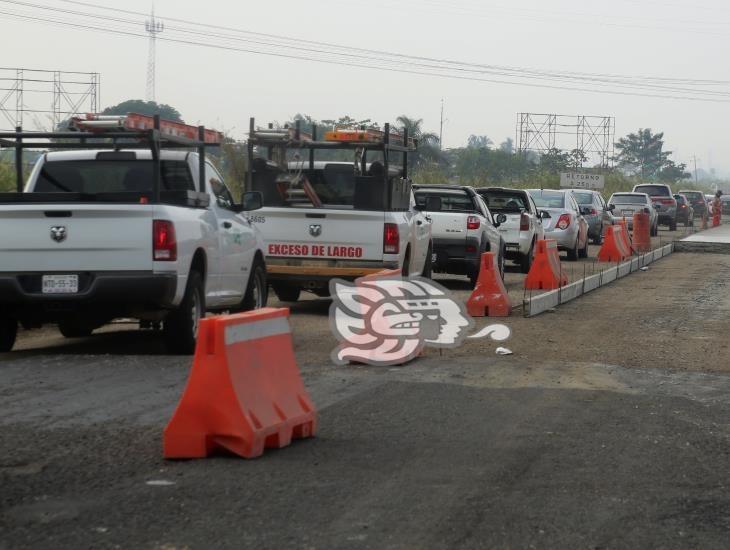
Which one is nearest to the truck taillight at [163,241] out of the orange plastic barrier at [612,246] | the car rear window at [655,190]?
the orange plastic barrier at [612,246]

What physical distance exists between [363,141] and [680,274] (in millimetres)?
11640

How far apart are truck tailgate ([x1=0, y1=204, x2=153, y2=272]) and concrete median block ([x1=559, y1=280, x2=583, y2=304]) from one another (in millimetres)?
8837

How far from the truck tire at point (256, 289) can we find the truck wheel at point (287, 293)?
276 cm

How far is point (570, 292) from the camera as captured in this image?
1964cm

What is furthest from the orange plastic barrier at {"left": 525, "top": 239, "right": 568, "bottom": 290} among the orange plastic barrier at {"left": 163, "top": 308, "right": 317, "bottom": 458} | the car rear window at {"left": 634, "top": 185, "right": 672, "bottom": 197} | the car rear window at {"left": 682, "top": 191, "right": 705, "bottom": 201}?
the car rear window at {"left": 682, "top": 191, "right": 705, "bottom": 201}

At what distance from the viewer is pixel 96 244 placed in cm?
1134

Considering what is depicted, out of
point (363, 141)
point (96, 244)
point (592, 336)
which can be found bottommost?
point (592, 336)

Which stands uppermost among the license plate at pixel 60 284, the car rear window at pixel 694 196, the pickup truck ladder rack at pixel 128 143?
the pickup truck ladder rack at pixel 128 143

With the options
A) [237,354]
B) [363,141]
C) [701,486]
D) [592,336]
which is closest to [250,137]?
[363,141]

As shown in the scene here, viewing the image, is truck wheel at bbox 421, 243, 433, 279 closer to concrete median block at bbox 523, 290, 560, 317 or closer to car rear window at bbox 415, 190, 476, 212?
concrete median block at bbox 523, 290, 560, 317

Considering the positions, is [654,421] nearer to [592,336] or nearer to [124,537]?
[124,537]

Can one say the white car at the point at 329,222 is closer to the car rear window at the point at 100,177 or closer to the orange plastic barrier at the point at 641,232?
the car rear window at the point at 100,177

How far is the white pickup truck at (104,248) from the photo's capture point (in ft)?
37.2

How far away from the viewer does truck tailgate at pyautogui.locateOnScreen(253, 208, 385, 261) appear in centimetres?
1638
